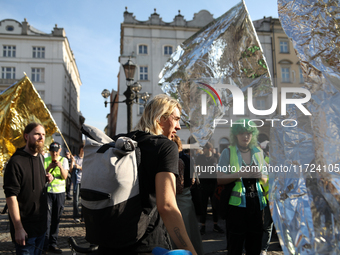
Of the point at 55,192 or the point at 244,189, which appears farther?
the point at 55,192

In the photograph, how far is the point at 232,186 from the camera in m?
2.96

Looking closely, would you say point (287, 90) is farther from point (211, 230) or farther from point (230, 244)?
point (211, 230)

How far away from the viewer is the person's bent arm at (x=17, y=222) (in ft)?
8.08

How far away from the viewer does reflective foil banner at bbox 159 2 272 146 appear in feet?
9.53

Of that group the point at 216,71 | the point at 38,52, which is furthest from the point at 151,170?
the point at 38,52

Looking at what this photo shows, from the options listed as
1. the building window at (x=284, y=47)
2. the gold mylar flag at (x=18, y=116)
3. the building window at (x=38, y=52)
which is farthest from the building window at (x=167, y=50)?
the gold mylar flag at (x=18, y=116)

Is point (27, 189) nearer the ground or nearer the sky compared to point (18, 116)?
nearer the ground

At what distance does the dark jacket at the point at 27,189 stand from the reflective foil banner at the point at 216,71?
1602 mm

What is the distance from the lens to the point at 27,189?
8.88ft

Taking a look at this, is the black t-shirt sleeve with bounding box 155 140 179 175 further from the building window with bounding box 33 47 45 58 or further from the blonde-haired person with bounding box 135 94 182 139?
the building window with bounding box 33 47 45 58

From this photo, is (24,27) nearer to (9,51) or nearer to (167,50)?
(9,51)

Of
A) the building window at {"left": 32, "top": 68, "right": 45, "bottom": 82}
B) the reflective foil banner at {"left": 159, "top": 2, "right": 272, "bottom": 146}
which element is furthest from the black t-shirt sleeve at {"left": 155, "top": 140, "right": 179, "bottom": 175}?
the building window at {"left": 32, "top": 68, "right": 45, "bottom": 82}

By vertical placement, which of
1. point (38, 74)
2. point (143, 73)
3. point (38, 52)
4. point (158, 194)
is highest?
point (38, 52)

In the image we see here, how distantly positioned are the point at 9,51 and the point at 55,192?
37.6 meters
